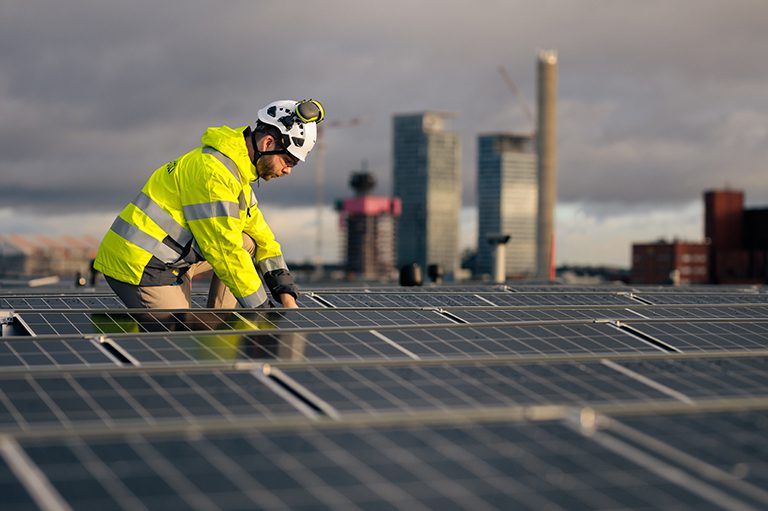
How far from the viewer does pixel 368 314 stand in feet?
41.5

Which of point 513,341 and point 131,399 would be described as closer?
point 131,399

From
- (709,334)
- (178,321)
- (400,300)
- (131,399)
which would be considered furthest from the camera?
(400,300)

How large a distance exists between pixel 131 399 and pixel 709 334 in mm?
7242

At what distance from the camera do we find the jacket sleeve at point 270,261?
39.6ft

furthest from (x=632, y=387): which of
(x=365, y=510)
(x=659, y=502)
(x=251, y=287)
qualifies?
(x=251, y=287)

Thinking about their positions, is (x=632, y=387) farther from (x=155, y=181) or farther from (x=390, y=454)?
(x=155, y=181)

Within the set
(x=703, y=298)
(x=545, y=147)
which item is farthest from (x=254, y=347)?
(x=545, y=147)

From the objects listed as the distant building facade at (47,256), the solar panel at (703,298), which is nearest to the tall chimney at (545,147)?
the distant building facade at (47,256)

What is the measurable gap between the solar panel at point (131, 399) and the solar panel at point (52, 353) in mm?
1013

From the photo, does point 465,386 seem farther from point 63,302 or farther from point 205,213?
point 63,302

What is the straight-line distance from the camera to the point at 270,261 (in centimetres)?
1219

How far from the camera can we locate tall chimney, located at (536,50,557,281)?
152 meters

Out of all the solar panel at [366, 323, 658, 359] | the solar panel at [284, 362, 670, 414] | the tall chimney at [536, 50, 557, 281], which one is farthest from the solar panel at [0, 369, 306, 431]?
the tall chimney at [536, 50, 557, 281]

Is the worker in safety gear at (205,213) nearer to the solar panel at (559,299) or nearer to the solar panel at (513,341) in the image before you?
the solar panel at (513,341)
